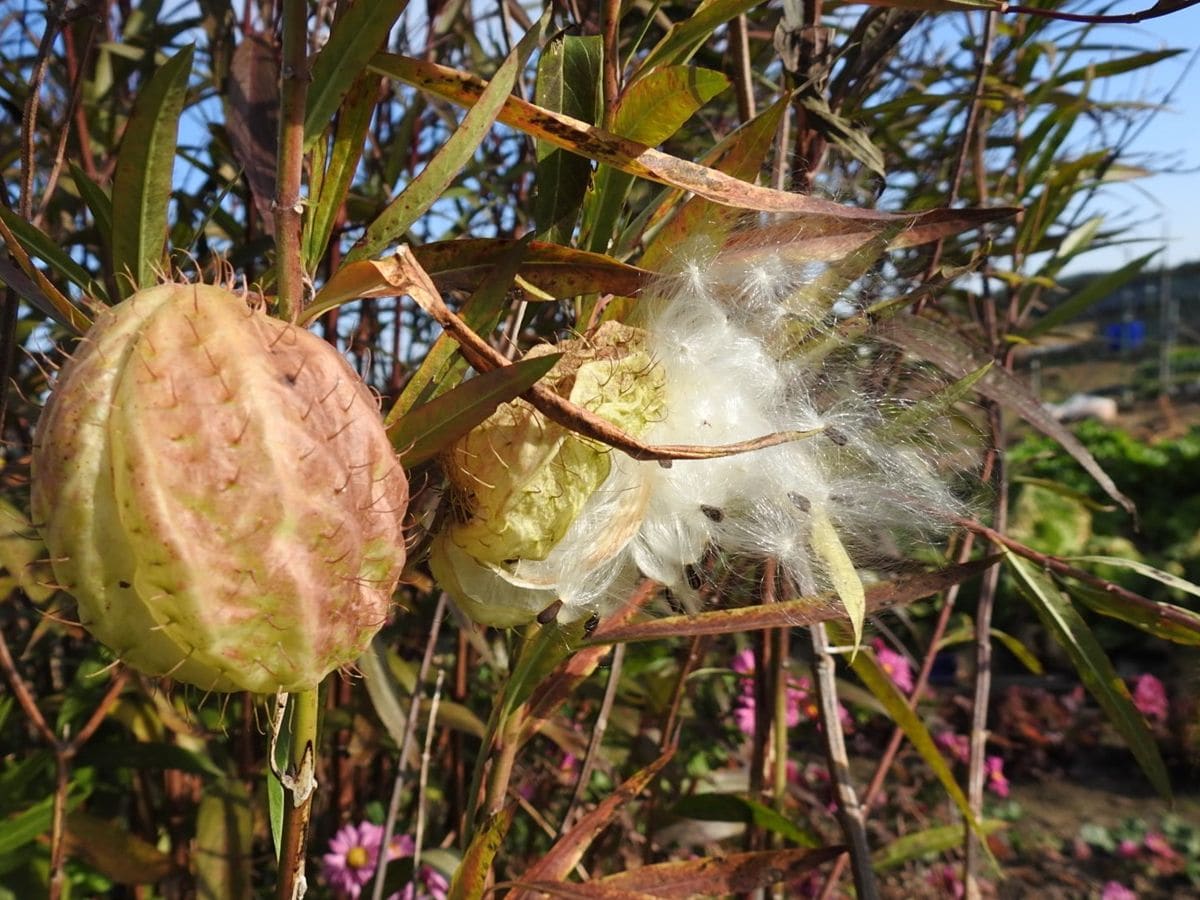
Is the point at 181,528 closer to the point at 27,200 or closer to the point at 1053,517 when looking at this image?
the point at 27,200

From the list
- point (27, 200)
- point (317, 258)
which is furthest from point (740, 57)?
point (27, 200)

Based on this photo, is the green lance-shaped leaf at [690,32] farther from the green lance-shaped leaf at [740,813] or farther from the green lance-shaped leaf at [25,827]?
the green lance-shaped leaf at [25,827]

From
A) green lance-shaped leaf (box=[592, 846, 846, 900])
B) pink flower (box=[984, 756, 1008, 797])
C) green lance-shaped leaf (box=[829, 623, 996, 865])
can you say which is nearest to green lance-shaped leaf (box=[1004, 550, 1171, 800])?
green lance-shaped leaf (box=[829, 623, 996, 865])

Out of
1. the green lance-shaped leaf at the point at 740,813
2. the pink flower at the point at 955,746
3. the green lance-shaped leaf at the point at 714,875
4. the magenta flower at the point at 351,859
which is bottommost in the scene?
the pink flower at the point at 955,746

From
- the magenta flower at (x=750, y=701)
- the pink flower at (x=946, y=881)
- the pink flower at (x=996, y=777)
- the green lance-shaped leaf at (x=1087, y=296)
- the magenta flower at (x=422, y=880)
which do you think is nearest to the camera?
the green lance-shaped leaf at (x=1087, y=296)

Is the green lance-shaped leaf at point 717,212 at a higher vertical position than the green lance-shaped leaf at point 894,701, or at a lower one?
higher

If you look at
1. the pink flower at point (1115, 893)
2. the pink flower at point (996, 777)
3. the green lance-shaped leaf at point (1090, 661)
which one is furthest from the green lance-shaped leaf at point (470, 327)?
the pink flower at point (1115, 893)

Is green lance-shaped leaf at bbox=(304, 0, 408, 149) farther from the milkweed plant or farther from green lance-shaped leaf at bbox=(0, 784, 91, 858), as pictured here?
green lance-shaped leaf at bbox=(0, 784, 91, 858)
